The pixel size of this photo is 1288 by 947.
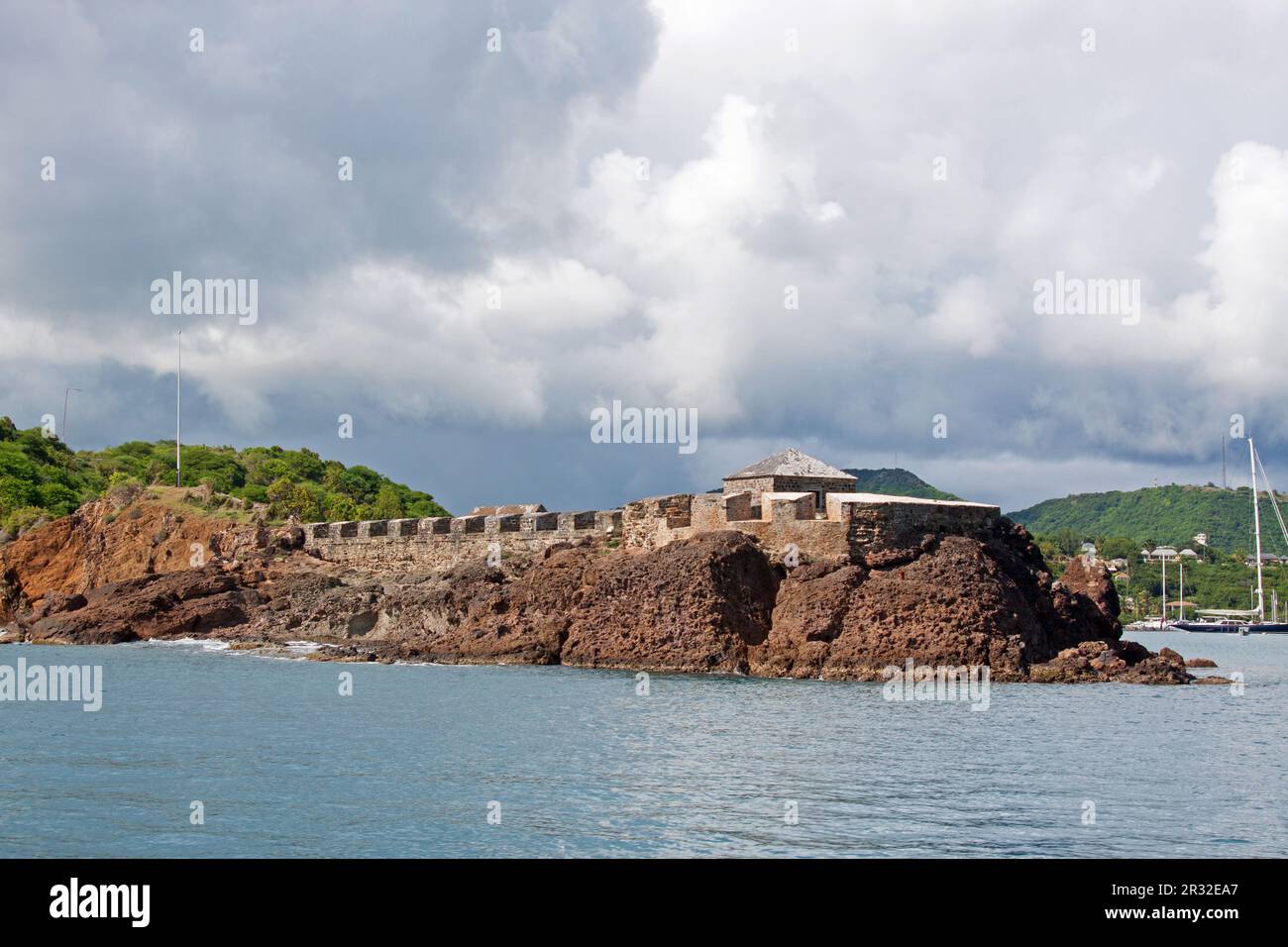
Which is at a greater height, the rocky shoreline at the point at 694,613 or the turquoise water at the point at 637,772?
the rocky shoreline at the point at 694,613

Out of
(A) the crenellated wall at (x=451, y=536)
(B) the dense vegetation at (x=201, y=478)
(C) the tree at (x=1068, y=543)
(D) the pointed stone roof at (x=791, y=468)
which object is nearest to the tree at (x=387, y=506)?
(B) the dense vegetation at (x=201, y=478)

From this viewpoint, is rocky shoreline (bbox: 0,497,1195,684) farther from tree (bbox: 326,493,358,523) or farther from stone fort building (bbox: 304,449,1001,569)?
tree (bbox: 326,493,358,523)

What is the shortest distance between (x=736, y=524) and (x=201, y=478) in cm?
4697

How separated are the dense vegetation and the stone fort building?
1195cm

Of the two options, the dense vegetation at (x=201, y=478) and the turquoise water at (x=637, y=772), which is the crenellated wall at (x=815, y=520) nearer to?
the turquoise water at (x=637, y=772)

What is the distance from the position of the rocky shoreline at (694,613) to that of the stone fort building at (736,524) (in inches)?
18.0

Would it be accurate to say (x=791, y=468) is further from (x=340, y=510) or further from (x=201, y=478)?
(x=201, y=478)

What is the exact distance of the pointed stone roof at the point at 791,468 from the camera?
33406 millimetres

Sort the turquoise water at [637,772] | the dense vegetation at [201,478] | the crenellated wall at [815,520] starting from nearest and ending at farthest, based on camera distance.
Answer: the turquoise water at [637,772] < the crenellated wall at [815,520] < the dense vegetation at [201,478]

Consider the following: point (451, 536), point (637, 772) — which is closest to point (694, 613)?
point (637, 772)

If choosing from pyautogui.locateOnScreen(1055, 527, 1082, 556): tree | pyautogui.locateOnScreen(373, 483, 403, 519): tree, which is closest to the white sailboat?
pyautogui.locateOnScreen(1055, 527, 1082, 556): tree

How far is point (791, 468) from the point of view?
110 ft
